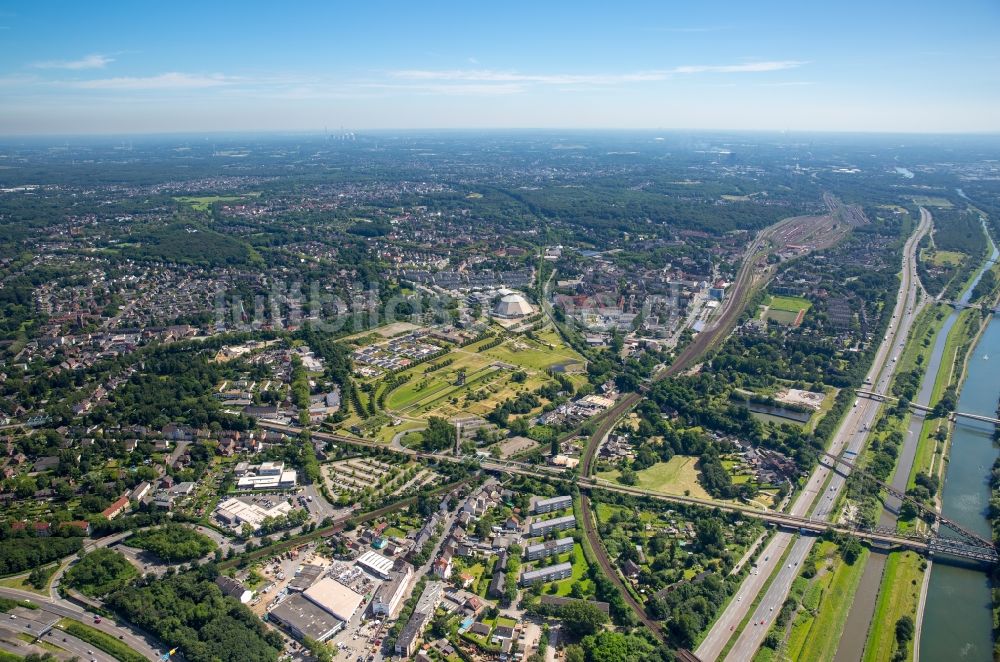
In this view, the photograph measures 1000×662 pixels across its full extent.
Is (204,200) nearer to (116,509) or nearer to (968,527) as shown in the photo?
(116,509)

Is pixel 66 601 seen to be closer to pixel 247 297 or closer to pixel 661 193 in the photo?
pixel 247 297

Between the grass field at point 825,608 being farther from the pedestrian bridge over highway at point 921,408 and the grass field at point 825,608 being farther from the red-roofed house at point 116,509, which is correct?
the red-roofed house at point 116,509

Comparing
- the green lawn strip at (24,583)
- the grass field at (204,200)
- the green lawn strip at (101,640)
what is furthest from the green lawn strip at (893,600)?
the grass field at (204,200)

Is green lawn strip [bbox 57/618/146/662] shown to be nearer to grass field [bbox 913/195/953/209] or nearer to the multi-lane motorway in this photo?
the multi-lane motorway

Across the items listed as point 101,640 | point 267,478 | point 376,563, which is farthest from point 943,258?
point 101,640

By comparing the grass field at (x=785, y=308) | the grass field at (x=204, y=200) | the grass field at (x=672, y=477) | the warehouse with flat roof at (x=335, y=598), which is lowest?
the warehouse with flat roof at (x=335, y=598)

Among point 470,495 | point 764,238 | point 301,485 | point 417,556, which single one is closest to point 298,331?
point 301,485
